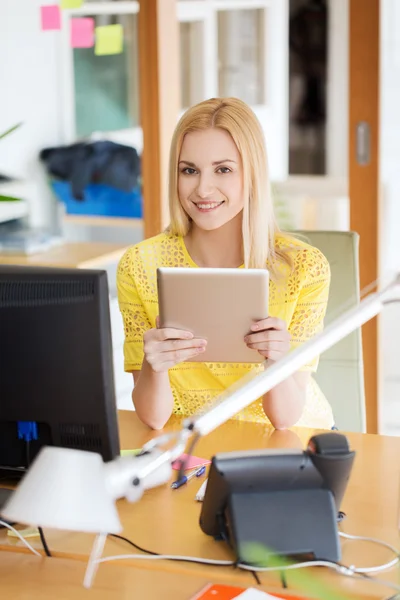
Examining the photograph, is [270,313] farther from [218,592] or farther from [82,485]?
[82,485]

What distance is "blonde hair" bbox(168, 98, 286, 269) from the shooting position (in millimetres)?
1784

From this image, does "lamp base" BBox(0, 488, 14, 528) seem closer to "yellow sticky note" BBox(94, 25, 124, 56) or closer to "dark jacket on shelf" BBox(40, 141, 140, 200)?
"dark jacket on shelf" BBox(40, 141, 140, 200)

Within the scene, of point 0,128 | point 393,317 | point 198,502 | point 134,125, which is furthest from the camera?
point 393,317

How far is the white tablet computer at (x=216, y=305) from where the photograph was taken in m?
Answer: 1.48

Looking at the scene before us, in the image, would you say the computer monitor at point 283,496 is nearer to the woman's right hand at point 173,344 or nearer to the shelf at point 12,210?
the woman's right hand at point 173,344

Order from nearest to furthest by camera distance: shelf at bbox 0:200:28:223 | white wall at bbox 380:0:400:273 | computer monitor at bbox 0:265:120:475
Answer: computer monitor at bbox 0:265:120:475
white wall at bbox 380:0:400:273
shelf at bbox 0:200:28:223

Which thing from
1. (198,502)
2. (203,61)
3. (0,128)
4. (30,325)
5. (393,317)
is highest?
(203,61)

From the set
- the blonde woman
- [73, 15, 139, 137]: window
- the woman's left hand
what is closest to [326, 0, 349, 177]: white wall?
[73, 15, 139, 137]: window

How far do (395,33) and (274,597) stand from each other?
2256 millimetres

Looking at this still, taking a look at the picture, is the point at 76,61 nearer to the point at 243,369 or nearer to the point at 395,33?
the point at 395,33

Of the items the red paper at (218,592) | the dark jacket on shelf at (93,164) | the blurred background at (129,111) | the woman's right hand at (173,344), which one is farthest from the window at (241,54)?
the red paper at (218,592)

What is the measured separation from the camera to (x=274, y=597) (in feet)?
3.64

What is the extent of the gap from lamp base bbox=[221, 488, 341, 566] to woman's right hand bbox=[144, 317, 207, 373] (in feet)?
1.34

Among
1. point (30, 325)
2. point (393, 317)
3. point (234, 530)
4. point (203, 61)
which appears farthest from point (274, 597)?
point (393, 317)
